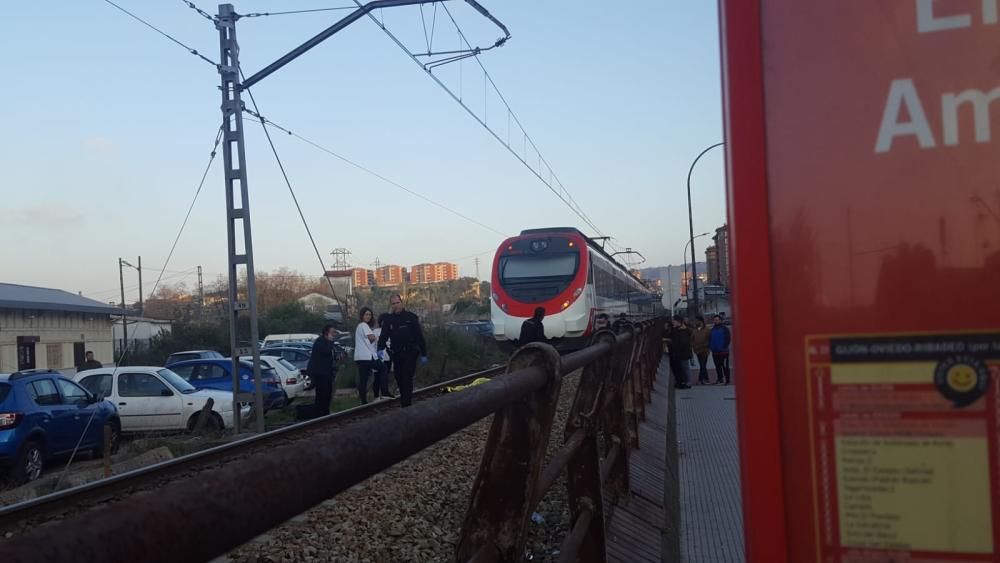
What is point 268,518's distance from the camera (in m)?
1.38

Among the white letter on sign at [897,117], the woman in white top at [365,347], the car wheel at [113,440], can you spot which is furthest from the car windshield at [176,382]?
the white letter on sign at [897,117]

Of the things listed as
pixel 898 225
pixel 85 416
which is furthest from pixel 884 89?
pixel 85 416

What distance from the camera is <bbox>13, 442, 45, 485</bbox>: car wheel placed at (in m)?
13.5

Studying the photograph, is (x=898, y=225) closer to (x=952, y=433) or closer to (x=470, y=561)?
(x=952, y=433)

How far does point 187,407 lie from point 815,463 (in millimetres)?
17888

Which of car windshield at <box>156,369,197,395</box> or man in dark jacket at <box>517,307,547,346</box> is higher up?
man in dark jacket at <box>517,307,547,346</box>

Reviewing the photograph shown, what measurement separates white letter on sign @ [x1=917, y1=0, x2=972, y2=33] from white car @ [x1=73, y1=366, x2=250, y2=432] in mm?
18031

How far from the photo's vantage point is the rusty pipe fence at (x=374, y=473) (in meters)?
1.11

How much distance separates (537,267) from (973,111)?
23187mm

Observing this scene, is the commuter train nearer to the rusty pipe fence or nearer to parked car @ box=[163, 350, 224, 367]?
parked car @ box=[163, 350, 224, 367]

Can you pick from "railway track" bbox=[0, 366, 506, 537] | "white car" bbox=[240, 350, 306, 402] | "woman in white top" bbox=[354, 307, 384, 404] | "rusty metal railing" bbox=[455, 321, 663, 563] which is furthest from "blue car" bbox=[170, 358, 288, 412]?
"rusty metal railing" bbox=[455, 321, 663, 563]

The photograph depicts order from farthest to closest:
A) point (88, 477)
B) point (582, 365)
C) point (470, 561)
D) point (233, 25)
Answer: point (233, 25) → point (88, 477) → point (582, 365) → point (470, 561)

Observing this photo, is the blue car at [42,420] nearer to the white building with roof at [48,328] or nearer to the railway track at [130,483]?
the railway track at [130,483]

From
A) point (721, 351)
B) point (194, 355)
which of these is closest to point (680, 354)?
point (721, 351)
